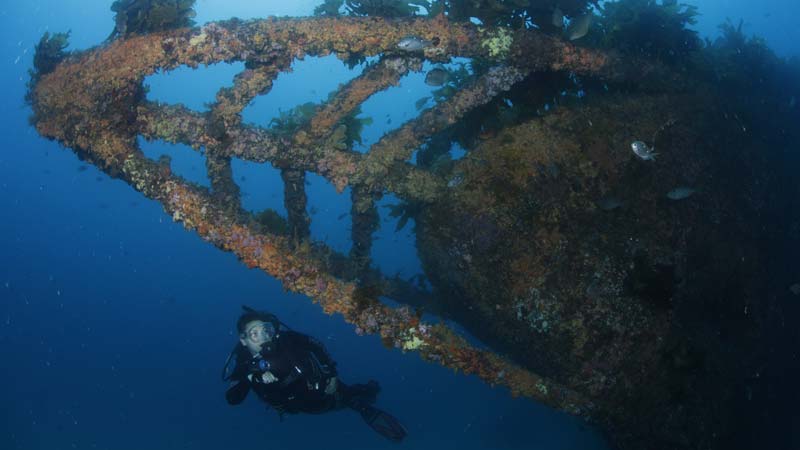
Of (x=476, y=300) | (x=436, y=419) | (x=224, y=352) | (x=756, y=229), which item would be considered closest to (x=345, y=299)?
(x=476, y=300)

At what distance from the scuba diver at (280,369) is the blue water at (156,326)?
24.3 feet

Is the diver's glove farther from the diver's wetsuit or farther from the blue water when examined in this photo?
the blue water

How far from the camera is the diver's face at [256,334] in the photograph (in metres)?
7.63

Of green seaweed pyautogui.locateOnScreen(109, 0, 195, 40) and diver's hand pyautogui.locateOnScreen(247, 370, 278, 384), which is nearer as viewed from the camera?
green seaweed pyautogui.locateOnScreen(109, 0, 195, 40)

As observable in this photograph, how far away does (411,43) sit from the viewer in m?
4.91

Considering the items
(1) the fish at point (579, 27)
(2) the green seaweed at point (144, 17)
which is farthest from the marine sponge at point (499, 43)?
(2) the green seaweed at point (144, 17)

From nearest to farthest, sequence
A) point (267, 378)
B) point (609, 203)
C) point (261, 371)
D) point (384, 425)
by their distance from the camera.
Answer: point (609, 203), point (261, 371), point (267, 378), point (384, 425)

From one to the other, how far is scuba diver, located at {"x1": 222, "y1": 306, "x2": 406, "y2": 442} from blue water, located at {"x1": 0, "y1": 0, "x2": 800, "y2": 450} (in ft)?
24.3

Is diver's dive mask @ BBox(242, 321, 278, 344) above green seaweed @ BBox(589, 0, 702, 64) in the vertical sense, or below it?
below

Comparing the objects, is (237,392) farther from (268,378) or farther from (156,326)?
(156,326)

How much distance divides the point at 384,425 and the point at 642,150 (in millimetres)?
6642

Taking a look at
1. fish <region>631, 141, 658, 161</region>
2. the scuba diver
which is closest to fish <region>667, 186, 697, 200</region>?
fish <region>631, 141, 658, 161</region>

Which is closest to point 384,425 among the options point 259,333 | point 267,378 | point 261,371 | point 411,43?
point 267,378

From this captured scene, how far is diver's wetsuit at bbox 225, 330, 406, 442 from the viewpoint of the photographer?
755 cm
